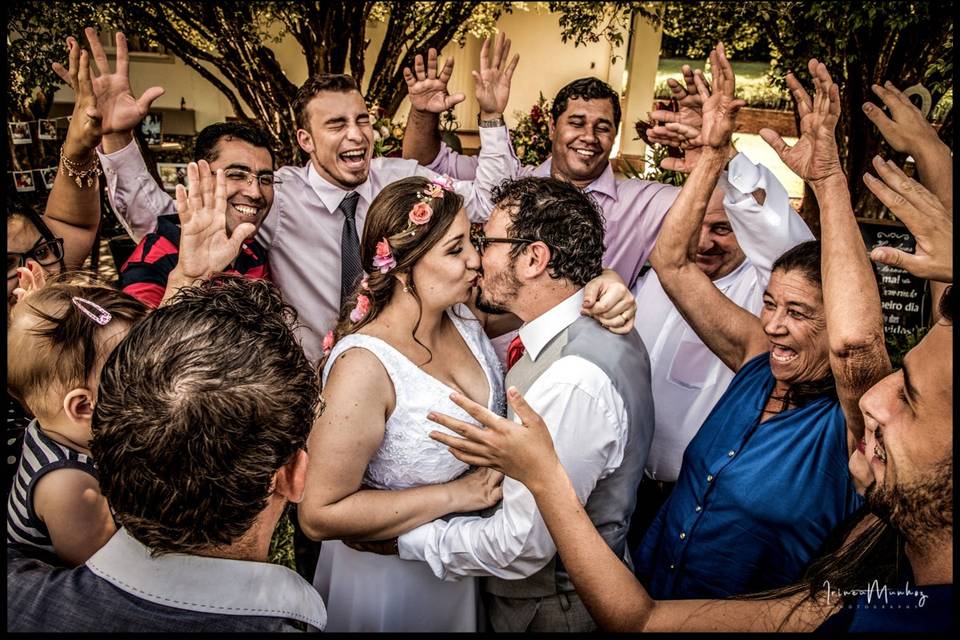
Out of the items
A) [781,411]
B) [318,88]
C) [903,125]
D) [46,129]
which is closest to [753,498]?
[781,411]

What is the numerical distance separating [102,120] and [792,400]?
2.69 meters

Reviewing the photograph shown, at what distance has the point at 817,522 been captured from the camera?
177 centimetres

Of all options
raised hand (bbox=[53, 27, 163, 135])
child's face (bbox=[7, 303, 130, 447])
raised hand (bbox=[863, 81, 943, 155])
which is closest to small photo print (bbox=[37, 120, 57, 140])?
raised hand (bbox=[53, 27, 163, 135])

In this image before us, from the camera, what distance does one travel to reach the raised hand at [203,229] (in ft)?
6.99

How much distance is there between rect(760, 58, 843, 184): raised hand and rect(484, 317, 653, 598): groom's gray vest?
73 centimetres

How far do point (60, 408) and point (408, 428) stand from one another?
916mm

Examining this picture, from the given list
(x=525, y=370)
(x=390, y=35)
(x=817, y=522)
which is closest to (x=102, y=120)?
(x=525, y=370)

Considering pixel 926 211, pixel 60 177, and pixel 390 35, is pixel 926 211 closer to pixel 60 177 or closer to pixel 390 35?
pixel 60 177

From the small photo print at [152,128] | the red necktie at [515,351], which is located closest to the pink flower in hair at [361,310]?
the red necktie at [515,351]

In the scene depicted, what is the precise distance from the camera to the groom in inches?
70.3

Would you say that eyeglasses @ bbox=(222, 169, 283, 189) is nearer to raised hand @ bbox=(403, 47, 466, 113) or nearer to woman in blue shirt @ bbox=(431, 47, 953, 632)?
raised hand @ bbox=(403, 47, 466, 113)

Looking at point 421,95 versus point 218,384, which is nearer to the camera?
point 218,384

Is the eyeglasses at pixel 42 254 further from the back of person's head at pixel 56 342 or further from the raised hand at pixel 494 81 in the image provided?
the raised hand at pixel 494 81

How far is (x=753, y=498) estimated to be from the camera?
72.7 inches
